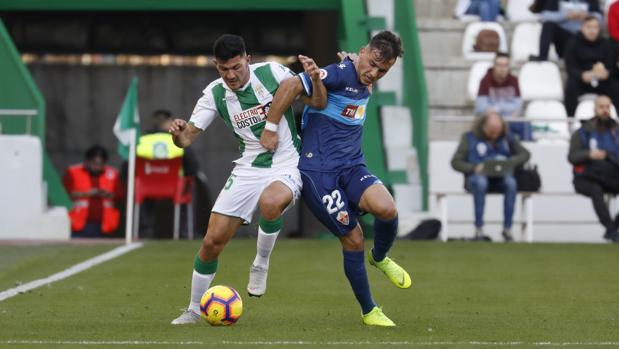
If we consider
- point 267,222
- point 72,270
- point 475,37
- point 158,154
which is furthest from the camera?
point 475,37

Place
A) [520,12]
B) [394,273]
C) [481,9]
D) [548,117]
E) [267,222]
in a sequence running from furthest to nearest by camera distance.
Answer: [520,12]
[481,9]
[548,117]
[394,273]
[267,222]

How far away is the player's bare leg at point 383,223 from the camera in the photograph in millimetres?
9703

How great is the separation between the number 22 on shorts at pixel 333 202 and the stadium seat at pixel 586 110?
37.8 feet

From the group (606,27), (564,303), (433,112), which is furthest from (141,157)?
(564,303)

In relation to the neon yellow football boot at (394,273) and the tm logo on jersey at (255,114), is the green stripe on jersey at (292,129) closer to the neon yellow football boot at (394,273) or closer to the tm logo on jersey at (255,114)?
the tm logo on jersey at (255,114)

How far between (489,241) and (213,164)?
1007cm

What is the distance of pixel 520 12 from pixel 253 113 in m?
13.6

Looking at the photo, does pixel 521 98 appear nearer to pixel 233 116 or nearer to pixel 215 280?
pixel 215 280

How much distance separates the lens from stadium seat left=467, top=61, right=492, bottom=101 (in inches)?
842

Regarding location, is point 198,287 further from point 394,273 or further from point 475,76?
point 475,76

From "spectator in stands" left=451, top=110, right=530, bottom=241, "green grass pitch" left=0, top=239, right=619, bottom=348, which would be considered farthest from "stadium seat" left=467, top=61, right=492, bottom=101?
"green grass pitch" left=0, top=239, right=619, bottom=348

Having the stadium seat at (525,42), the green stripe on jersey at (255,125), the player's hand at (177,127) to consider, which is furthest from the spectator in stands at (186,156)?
the player's hand at (177,127)

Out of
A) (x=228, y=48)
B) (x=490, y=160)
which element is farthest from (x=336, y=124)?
(x=490, y=160)

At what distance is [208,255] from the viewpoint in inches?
389
